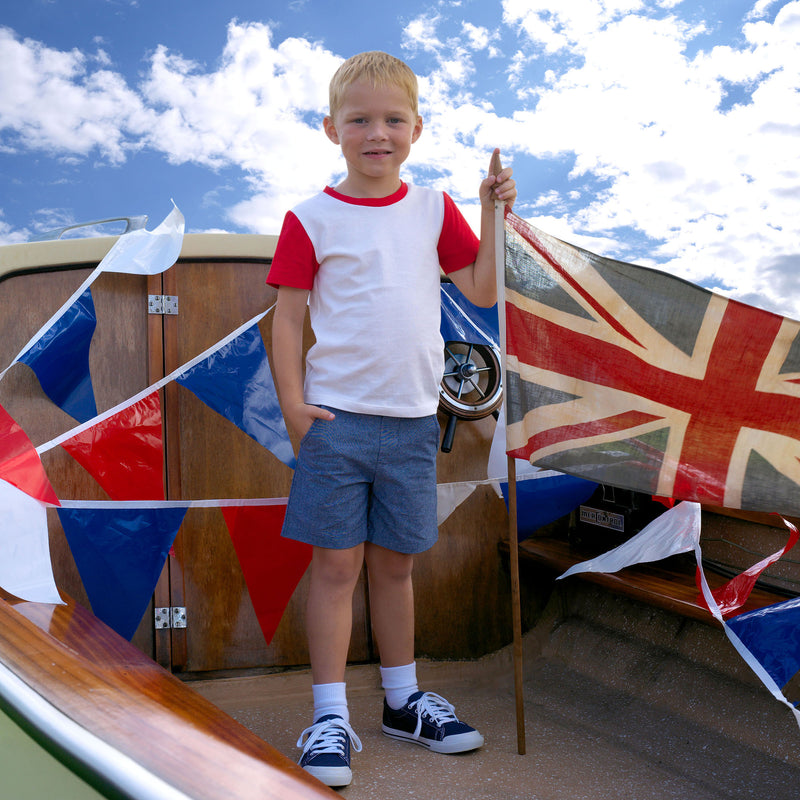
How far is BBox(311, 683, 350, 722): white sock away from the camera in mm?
1555

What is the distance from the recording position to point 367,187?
163 cm

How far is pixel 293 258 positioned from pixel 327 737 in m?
0.97

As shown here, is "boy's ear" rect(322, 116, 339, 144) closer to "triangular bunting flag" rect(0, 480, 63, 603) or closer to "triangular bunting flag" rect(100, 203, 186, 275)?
"triangular bunting flag" rect(100, 203, 186, 275)

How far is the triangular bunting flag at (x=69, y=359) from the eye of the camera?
6.72 feet

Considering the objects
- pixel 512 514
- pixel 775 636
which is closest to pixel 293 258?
pixel 512 514

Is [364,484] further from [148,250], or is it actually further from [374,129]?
[148,250]

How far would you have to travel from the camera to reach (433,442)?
166 centimetres

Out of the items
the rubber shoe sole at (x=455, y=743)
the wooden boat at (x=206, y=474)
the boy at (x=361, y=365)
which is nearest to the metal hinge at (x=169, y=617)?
the wooden boat at (x=206, y=474)

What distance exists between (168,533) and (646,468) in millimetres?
1243

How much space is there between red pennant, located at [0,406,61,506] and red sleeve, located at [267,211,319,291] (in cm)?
69

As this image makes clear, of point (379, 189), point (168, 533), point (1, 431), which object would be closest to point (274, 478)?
point (168, 533)

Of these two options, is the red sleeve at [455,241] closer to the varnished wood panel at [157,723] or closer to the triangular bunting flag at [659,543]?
the triangular bunting flag at [659,543]

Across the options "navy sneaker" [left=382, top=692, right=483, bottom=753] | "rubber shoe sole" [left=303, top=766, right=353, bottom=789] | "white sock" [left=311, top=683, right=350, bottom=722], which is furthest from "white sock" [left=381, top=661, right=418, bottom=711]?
"rubber shoe sole" [left=303, top=766, right=353, bottom=789]

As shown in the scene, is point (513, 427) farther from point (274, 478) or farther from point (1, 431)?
point (1, 431)
